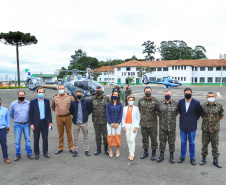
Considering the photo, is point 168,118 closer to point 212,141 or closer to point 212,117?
point 212,117

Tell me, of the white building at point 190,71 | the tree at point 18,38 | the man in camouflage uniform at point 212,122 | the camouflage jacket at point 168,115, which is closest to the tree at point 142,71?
the white building at point 190,71

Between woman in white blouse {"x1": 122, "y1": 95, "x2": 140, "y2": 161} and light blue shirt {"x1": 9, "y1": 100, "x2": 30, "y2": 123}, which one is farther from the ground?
light blue shirt {"x1": 9, "y1": 100, "x2": 30, "y2": 123}

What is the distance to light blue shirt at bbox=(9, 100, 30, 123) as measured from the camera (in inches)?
215

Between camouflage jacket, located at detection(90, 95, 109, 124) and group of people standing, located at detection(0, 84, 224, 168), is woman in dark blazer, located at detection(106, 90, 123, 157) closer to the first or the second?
group of people standing, located at detection(0, 84, 224, 168)

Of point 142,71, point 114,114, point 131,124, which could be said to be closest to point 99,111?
point 114,114

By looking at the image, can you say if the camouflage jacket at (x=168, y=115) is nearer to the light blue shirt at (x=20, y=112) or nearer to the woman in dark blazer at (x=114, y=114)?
the woman in dark blazer at (x=114, y=114)

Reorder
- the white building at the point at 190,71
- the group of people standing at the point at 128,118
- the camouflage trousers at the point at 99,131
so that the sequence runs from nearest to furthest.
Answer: the group of people standing at the point at 128,118 < the camouflage trousers at the point at 99,131 < the white building at the point at 190,71

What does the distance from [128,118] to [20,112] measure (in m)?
2.94

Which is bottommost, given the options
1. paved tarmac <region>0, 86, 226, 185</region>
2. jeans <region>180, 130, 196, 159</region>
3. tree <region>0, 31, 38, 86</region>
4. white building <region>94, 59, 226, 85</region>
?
paved tarmac <region>0, 86, 226, 185</region>

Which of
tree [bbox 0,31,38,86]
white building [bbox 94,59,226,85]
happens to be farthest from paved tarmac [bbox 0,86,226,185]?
white building [bbox 94,59,226,85]

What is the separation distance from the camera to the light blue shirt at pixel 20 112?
546 centimetres

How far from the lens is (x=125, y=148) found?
6.39 meters

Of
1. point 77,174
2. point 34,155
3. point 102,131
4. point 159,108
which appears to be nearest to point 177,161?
point 159,108

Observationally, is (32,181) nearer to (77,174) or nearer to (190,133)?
(77,174)
